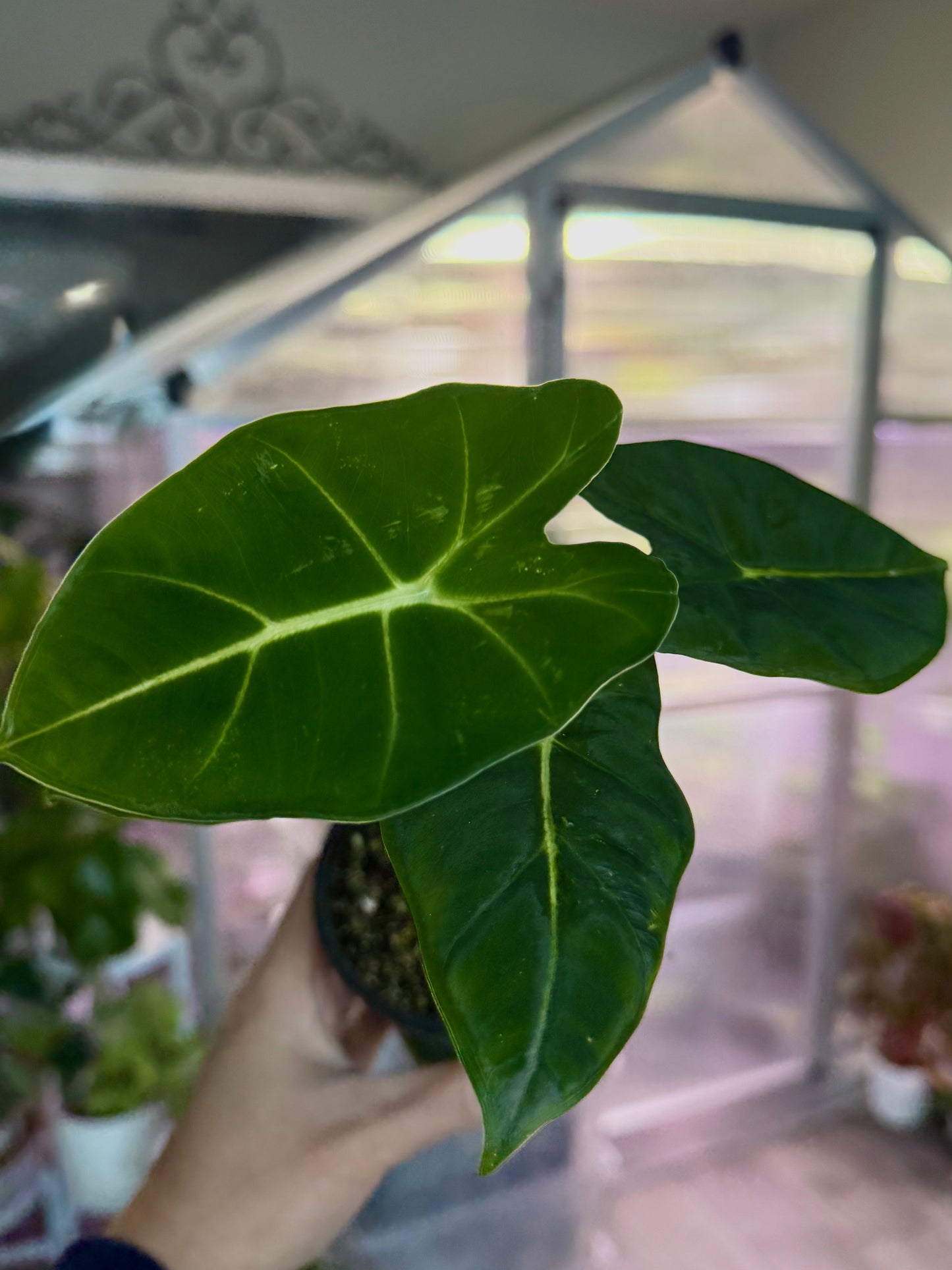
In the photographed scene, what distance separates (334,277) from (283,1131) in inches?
37.3

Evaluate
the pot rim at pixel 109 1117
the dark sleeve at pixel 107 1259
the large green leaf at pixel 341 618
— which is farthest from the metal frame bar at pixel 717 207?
the pot rim at pixel 109 1117

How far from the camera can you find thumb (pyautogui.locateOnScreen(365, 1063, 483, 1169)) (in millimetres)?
458

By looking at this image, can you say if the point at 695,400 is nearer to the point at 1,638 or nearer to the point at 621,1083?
the point at 1,638

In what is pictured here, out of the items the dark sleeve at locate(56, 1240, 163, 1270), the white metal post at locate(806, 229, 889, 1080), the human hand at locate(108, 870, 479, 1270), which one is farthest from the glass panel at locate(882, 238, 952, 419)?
the dark sleeve at locate(56, 1240, 163, 1270)

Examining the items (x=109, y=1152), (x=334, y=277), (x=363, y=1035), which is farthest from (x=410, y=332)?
(x=109, y=1152)

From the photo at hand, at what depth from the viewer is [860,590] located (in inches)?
14.7

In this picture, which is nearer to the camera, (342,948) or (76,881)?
(342,948)

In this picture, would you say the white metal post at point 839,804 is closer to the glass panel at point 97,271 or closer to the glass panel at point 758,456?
the glass panel at point 758,456

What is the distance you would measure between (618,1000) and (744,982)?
1.48m

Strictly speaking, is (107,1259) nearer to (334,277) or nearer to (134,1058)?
(134,1058)

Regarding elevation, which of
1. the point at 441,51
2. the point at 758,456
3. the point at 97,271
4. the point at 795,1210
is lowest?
the point at 795,1210

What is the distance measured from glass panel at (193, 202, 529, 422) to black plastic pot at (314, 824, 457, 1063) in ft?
2.70

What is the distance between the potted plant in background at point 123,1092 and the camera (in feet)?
3.86

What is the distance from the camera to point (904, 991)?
157 cm
